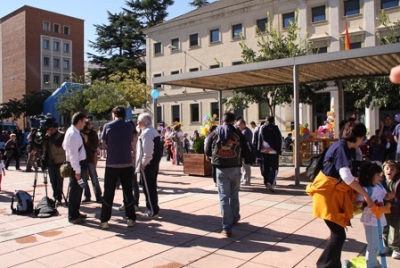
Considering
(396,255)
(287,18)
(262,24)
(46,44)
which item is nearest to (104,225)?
(396,255)

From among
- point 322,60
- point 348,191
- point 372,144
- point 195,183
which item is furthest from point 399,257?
point 195,183

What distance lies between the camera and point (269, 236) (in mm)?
4984

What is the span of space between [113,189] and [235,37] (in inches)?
1137

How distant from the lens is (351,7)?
26391 millimetres

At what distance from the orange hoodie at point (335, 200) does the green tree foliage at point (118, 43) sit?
4247 cm

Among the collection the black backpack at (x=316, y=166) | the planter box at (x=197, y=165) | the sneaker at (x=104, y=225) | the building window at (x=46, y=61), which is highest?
the building window at (x=46, y=61)

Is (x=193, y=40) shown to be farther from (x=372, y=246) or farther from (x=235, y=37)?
(x=372, y=246)

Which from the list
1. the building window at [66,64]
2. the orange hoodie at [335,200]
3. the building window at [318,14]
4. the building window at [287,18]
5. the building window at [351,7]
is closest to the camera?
the orange hoodie at [335,200]

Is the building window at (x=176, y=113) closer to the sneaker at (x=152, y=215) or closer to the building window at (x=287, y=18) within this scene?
the building window at (x=287, y=18)

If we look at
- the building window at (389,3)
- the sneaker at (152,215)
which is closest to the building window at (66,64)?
the building window at (389,3)

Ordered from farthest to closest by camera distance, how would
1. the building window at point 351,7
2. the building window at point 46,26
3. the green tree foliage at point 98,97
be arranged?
the building window at point 46,26 < the green tree foliage at point 98,97 < the building window at point 351,7

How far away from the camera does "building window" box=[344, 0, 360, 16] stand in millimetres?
26156

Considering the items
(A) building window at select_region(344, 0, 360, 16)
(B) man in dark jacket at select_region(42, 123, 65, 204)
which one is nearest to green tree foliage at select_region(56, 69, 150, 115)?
(A) building window at select_region(344, 0, 360, 16)

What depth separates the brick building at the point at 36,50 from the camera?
60.7 meters
